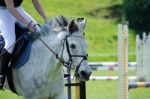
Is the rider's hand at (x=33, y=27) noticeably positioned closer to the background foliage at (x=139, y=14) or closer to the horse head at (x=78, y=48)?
the horse head at (x=78, y=48)

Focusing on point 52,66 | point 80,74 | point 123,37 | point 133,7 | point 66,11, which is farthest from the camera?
point 66,11

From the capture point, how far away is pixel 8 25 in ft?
27.3

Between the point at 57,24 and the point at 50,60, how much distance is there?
A: 0.44m

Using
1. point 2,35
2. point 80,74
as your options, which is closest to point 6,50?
point 2,35

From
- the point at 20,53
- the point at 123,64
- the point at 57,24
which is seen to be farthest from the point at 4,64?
A: the point at 123,64

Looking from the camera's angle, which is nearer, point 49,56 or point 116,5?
point 49,56

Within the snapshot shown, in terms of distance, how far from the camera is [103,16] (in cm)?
5391

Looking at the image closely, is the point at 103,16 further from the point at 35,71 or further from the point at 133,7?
the point at 35,71

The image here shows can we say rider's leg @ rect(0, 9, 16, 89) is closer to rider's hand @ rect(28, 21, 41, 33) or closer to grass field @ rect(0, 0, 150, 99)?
rider's hand @ rect(28, 21, 41, 33)

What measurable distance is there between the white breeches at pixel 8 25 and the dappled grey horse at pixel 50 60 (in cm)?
28

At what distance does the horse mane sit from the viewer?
7.88m

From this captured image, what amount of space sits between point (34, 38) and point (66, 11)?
44396 mm

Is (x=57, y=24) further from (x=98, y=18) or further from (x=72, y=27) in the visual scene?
(x=98, y=18)

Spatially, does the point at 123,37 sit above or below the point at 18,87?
above
